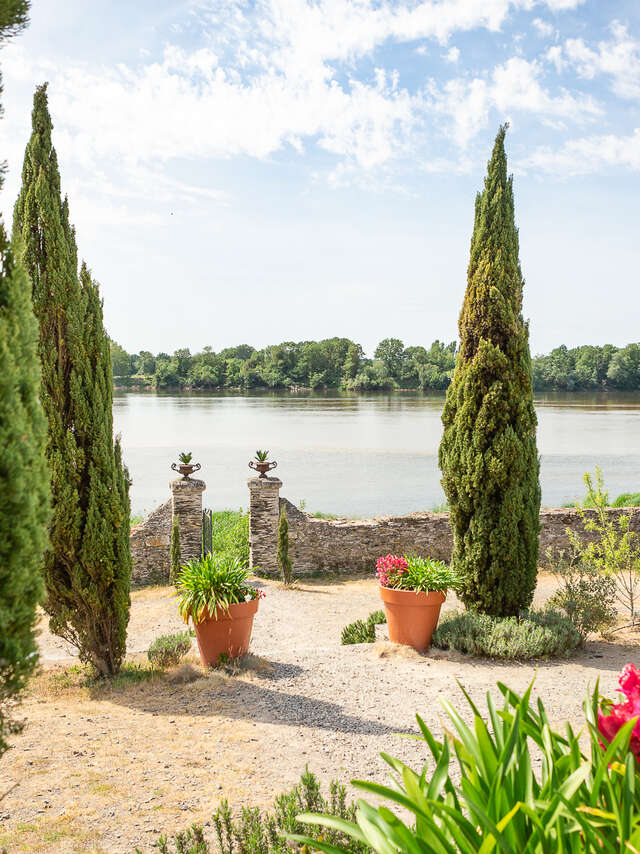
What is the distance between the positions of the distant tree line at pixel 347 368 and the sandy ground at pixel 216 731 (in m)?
45.9

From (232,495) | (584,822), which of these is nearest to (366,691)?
(584,822)

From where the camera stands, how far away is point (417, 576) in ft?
21.6

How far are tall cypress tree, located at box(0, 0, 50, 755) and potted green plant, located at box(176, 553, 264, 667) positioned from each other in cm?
338

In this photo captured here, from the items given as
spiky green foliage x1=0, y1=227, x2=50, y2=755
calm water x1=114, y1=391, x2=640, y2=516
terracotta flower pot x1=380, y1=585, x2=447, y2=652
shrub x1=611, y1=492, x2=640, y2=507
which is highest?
spiky green foliage x1=0, y1=227, x2=50, y2=755

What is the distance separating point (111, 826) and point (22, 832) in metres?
0.43

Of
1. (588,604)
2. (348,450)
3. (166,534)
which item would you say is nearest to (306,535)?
(166,534)

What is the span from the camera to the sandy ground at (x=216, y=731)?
3.42 meters

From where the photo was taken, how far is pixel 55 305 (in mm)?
5629

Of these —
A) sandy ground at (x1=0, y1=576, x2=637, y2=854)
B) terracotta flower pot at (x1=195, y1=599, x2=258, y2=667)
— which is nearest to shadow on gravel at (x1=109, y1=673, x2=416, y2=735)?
sandy ground at (x1=0, y1=576, x2=637, y2=854)

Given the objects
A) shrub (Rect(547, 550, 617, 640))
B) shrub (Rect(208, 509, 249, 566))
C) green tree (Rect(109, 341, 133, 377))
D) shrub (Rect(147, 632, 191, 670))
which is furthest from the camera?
green tree (Rect(109, 341, 133, 377))

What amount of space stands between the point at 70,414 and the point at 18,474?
3.54 metres

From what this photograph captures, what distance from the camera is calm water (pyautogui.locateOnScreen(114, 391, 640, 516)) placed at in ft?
100

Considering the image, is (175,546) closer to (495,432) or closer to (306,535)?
(306,535)

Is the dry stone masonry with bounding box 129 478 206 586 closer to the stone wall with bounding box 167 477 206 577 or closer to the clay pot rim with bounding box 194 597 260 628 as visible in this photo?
the stone wall with bounding box 167 477 206 577
